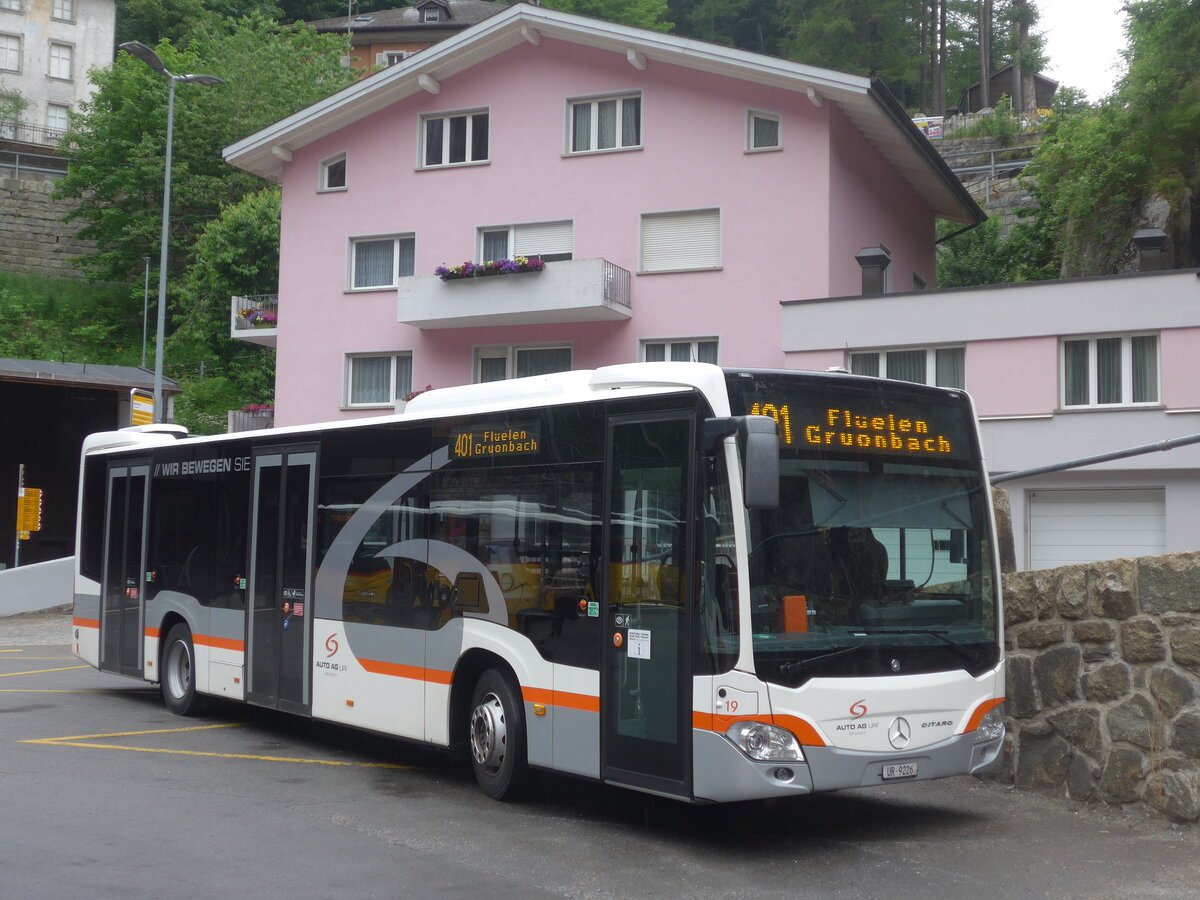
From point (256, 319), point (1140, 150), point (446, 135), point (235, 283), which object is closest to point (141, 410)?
point (256, 319)

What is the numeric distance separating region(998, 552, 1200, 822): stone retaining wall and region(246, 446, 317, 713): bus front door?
227 inches

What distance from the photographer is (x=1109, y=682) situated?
29.7 feet

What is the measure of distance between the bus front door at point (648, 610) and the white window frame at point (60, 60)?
237 ft

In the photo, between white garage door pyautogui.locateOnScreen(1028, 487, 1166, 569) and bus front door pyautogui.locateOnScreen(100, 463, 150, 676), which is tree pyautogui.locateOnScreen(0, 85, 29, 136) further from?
white garage door pyautogui.locateOnScreen(1028, 487, 1166, 569)

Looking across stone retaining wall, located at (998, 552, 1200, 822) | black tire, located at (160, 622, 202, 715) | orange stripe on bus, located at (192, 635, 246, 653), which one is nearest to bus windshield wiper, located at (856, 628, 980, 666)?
stone retaining wall, located at (998, 552, 1200, 822)

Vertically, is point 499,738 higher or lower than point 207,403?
lower

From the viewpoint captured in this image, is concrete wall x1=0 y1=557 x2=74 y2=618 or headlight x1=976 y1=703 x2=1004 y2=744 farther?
concrete wall x1=0 y1=557 x2=74 y2=618

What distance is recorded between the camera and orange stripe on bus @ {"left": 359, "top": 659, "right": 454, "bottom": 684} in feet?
32.4

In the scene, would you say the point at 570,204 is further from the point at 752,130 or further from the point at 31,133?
the point at 31,133

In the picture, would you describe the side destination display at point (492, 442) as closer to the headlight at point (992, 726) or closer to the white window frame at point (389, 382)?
the headlight at point (992, 726)

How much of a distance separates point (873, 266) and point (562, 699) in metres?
19.9

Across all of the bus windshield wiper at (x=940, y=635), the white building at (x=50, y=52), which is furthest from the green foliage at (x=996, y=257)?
the white building at (x=50, y=52)

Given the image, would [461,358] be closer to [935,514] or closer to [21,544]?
[21,544]

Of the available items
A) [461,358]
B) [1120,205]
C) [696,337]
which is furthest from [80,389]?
[1120,205]
